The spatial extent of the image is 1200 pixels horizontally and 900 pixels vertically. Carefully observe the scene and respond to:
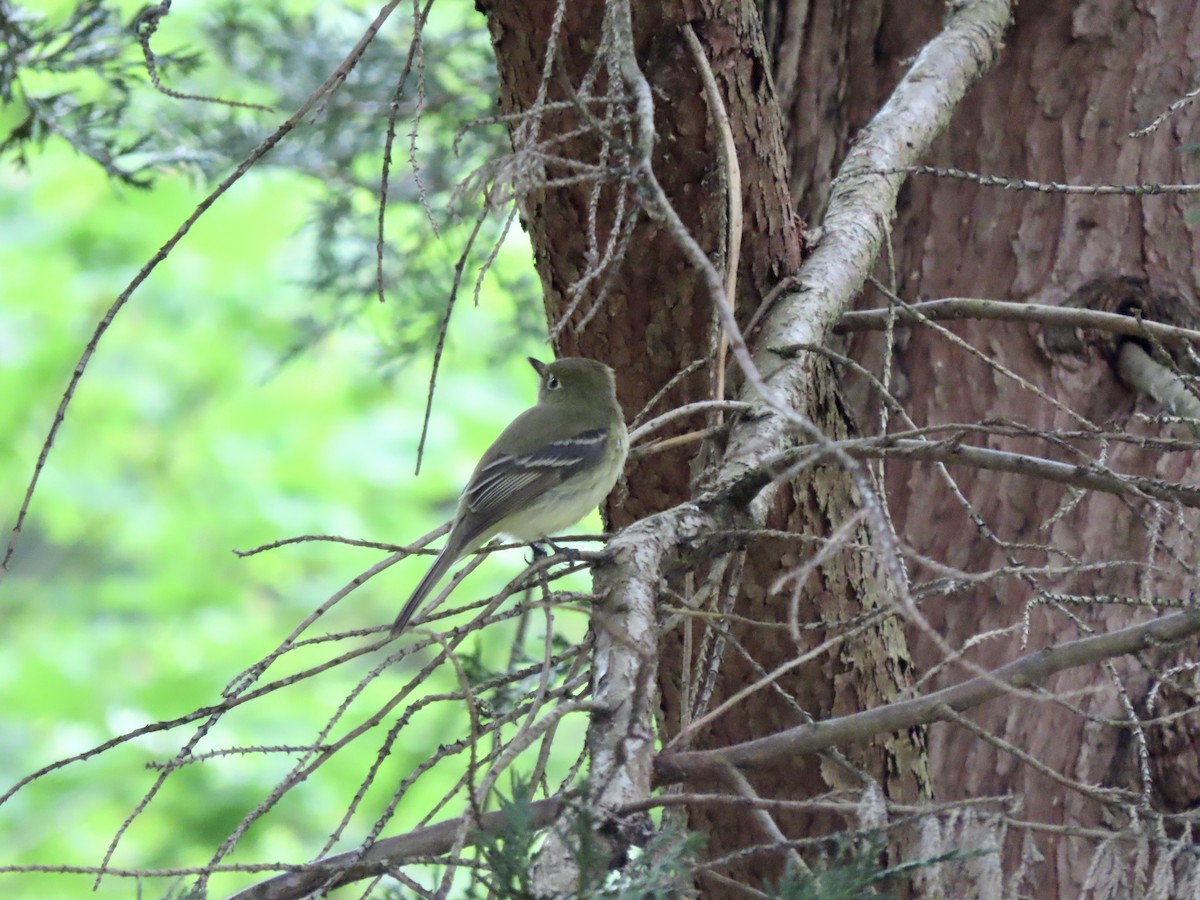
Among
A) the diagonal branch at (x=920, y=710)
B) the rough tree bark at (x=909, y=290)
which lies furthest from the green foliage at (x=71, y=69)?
the diagonal branch at (x=920, y=710)

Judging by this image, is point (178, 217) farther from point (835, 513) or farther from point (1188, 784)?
point (1188, 784)

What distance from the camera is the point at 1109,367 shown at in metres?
3.21

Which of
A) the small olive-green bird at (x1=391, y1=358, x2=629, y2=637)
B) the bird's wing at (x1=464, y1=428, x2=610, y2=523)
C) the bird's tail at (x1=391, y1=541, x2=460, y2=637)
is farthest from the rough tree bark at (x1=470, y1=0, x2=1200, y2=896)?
the bird's tail at (x1=391, y1=541, x2=460, y2=637)

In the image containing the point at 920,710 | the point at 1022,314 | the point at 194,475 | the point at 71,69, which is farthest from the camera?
the point at 194,475

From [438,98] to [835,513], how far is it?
2.90 meters

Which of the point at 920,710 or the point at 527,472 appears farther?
the point at 527,472

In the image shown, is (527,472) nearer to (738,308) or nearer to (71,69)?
(738,308)

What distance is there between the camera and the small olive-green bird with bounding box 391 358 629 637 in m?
3.38

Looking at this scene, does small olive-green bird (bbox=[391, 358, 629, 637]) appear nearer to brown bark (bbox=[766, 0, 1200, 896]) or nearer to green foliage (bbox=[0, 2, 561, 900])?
brown bark (bbox=[766, 0, 1200, 896])

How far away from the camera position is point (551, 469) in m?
3.59

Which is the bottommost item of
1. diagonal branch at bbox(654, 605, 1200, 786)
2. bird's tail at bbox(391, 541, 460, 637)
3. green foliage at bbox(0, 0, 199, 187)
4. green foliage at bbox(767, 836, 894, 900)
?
green foliage at bbox(767, 836, 894, 900)

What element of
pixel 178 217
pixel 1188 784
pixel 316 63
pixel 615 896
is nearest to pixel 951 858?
pixel 615 896

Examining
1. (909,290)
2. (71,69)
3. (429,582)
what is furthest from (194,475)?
(909,290)

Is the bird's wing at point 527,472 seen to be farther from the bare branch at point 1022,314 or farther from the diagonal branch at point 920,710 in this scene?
the diagonal branch at point 920,710
